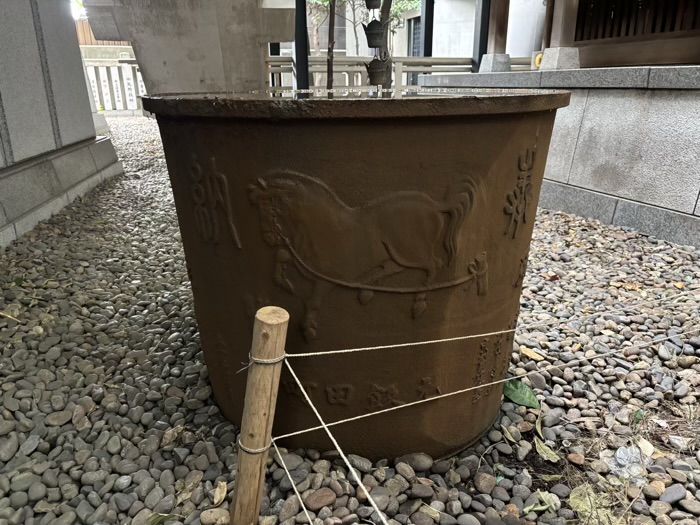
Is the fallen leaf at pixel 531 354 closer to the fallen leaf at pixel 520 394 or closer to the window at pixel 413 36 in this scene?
the fallen leaf at pixel 520 394

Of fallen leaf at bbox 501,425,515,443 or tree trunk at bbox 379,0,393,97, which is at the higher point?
tree trunk at bbox 379,0,393,97

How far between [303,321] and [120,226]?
3.11 m

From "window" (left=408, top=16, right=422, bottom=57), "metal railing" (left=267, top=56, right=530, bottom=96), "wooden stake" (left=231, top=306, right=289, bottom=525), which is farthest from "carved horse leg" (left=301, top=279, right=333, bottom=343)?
"window" (left=408, top=16, right=422, bottom=57)

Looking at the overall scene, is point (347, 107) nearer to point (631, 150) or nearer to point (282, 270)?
point (282, 270)

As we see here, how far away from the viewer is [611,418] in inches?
75.6

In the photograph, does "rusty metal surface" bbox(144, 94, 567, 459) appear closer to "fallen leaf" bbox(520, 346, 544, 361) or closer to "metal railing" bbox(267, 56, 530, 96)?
"fallen leaf" bbox(520, 346, 544, 361)

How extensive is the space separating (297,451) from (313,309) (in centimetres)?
52

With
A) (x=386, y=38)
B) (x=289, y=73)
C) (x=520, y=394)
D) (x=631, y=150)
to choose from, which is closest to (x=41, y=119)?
(x=386, y=38)

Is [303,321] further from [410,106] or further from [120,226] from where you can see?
[120,226]

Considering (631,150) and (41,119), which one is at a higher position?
(41,119)

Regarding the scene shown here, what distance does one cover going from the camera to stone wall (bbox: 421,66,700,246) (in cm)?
377

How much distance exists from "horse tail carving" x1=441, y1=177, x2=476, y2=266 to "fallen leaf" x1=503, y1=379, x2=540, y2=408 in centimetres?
90

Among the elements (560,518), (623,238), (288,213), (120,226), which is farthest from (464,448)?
(120,226)

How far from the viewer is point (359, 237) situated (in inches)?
52.3
